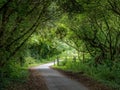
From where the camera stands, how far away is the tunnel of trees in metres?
16.4

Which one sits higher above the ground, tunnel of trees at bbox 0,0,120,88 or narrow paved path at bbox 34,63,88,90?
tunnel of trees at bbox 0,0,120,88

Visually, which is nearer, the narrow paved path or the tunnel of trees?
the tunnel of trees

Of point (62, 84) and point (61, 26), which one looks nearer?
point (62, 84)

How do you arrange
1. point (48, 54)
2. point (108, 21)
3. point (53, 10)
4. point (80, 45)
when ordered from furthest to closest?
point (48, 54), point (80, 45), point (108, 21), point (53, 10)

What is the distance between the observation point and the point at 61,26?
36.8 meters

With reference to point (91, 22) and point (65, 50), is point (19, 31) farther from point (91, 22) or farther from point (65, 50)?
point (65, 50)

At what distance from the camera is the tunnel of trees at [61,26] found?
16.4m

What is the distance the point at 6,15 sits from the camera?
15422 millimetres

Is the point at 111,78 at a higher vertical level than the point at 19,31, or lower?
lower

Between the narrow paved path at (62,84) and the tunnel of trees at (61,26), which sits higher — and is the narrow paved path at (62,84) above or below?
below

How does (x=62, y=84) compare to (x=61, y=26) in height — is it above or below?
below

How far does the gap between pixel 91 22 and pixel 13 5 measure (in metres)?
15.7

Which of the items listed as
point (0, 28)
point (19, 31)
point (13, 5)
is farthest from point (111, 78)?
point (13, 5)

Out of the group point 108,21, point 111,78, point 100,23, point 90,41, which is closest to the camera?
point 111,78
